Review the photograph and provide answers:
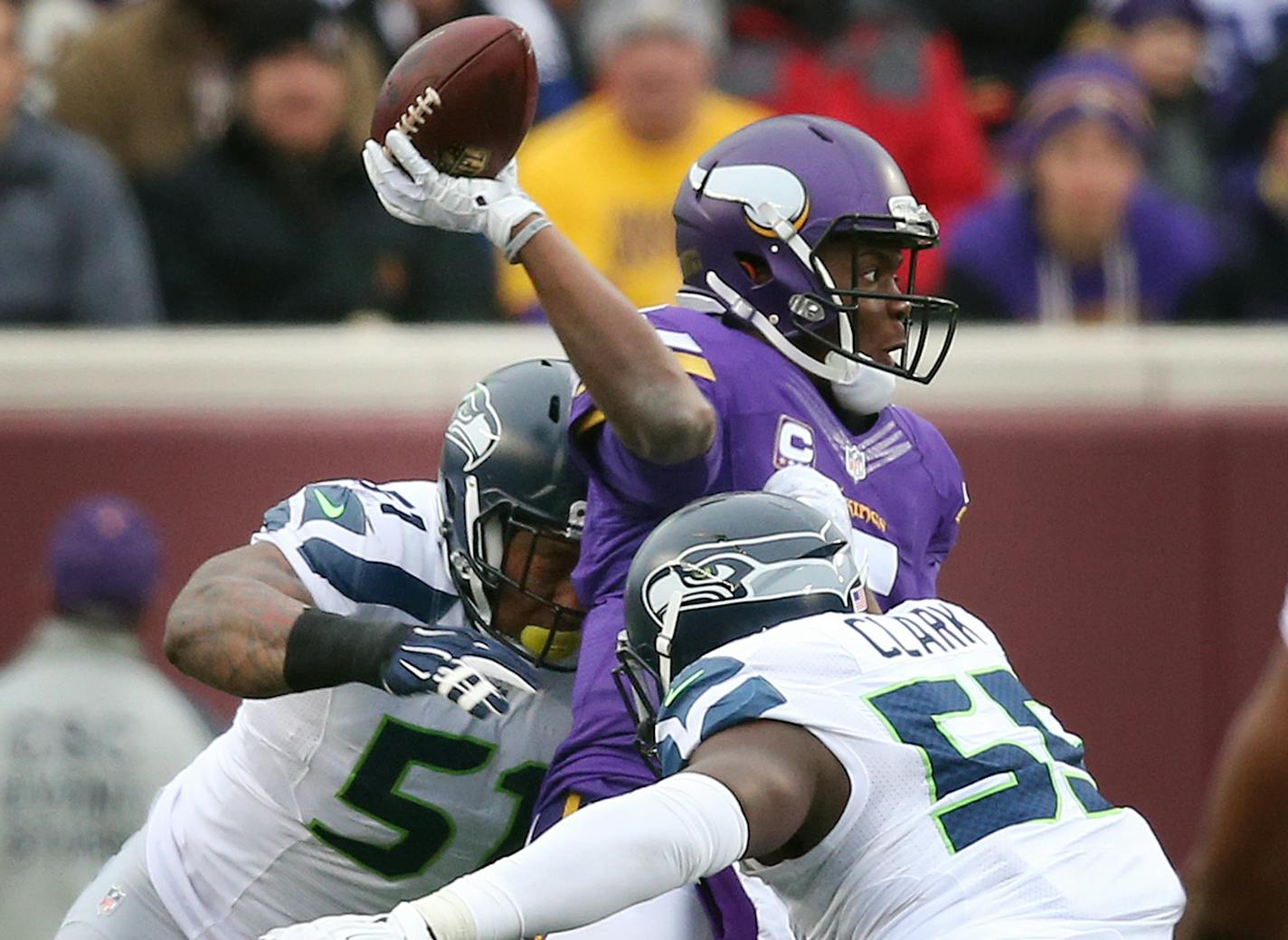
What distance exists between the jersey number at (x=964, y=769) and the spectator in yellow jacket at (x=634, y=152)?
4.20 meters

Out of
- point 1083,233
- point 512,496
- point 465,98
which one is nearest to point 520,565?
point 512,496

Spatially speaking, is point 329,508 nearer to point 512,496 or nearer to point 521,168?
point 512,496

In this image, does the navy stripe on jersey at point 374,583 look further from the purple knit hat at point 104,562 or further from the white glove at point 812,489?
the purple knit hat at point 104,562

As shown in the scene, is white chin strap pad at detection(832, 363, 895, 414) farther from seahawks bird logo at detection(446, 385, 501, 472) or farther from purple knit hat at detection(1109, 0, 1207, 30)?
purple knit hat at detection(1109, 0, 1207, 30)

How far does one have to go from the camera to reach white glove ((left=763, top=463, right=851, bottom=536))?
4043 mm

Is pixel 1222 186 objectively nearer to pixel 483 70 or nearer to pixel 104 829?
pixel 104 829

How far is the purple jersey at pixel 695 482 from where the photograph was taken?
4152 mm

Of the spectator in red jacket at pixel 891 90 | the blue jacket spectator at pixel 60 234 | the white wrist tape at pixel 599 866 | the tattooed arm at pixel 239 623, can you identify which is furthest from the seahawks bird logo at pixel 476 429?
the spectator in red jacket at pixel 891 90

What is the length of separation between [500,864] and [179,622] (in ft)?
4.64

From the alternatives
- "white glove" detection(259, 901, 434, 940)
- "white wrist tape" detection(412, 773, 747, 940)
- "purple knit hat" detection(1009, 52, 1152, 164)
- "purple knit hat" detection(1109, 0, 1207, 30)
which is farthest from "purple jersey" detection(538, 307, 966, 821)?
"purple knit hat" detection(1109, 0, 1207, 30)

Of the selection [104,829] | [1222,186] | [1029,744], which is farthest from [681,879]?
[1222,186]

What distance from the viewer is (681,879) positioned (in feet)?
10.7

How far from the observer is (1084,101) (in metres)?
8.09

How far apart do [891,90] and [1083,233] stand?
2.89ft
